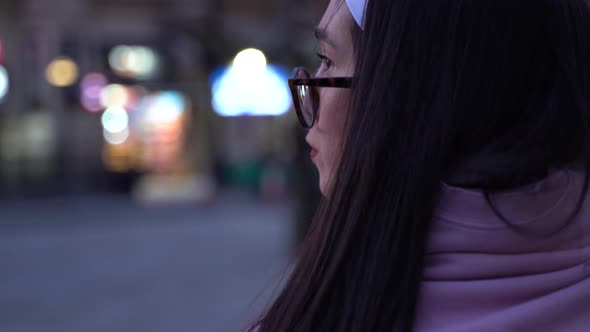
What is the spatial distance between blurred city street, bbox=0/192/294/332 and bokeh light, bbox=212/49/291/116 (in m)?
2.32

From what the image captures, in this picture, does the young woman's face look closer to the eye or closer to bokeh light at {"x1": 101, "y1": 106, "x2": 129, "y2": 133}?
the eye

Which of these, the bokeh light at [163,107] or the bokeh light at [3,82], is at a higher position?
the bokeh light at [3,82]

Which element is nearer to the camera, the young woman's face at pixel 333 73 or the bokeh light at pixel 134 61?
the young woman's face at pixel 333 73

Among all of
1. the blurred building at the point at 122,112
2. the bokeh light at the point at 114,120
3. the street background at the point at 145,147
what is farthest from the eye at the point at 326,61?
the bokeh light at the point at 114,120

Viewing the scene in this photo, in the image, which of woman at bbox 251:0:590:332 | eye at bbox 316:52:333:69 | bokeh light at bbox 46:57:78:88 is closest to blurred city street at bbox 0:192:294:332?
eye at bbox 316:52:333:69

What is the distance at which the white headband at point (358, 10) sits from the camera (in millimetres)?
1149

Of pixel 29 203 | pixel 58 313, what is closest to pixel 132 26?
pixel 29 203

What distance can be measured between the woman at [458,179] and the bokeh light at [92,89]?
2016 centimetres

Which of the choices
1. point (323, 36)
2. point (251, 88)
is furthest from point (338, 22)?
point (251, 88)

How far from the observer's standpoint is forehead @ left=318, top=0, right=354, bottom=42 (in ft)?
3.93

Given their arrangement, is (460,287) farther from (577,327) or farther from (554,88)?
(554,88)

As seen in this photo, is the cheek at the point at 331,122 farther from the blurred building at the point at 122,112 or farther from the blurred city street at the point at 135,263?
the blurred building at the point at 122,112

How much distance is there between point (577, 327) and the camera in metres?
1.06

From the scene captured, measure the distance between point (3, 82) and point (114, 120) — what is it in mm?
3160
